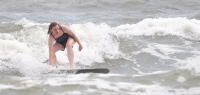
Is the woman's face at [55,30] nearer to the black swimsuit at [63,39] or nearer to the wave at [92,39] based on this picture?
the black swimsuit at [63,39]

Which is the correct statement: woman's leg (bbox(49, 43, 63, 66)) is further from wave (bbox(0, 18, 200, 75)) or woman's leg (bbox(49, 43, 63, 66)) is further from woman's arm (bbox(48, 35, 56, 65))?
wave (bbox(0, 18, 200, 75))

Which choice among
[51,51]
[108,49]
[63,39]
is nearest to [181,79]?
[63,39]

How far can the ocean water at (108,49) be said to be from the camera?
764 cm

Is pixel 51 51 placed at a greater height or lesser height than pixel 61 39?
lesser

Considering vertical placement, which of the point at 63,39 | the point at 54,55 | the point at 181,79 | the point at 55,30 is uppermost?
the point at 55,30

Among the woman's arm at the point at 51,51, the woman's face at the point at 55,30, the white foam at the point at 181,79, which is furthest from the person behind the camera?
the woman's arm at the point at 51,51

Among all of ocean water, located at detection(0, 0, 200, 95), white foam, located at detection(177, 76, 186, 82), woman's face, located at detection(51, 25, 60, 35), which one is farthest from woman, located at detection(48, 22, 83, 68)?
white foam, located at detection(177, 76, 186, 82)

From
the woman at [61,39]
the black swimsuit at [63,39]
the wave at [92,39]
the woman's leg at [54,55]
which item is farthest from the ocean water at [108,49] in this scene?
the black swimsuit at [63,39]


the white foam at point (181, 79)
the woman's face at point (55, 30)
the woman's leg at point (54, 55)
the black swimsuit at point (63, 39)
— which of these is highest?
the woman's face at point (55, 30)

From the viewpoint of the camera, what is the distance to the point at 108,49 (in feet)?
39.4

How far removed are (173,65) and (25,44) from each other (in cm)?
417

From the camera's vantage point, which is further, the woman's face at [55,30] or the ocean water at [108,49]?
the woman's face at [55,30]

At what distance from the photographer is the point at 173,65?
1021 centimetres

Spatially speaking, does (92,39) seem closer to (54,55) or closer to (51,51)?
(54,55)
